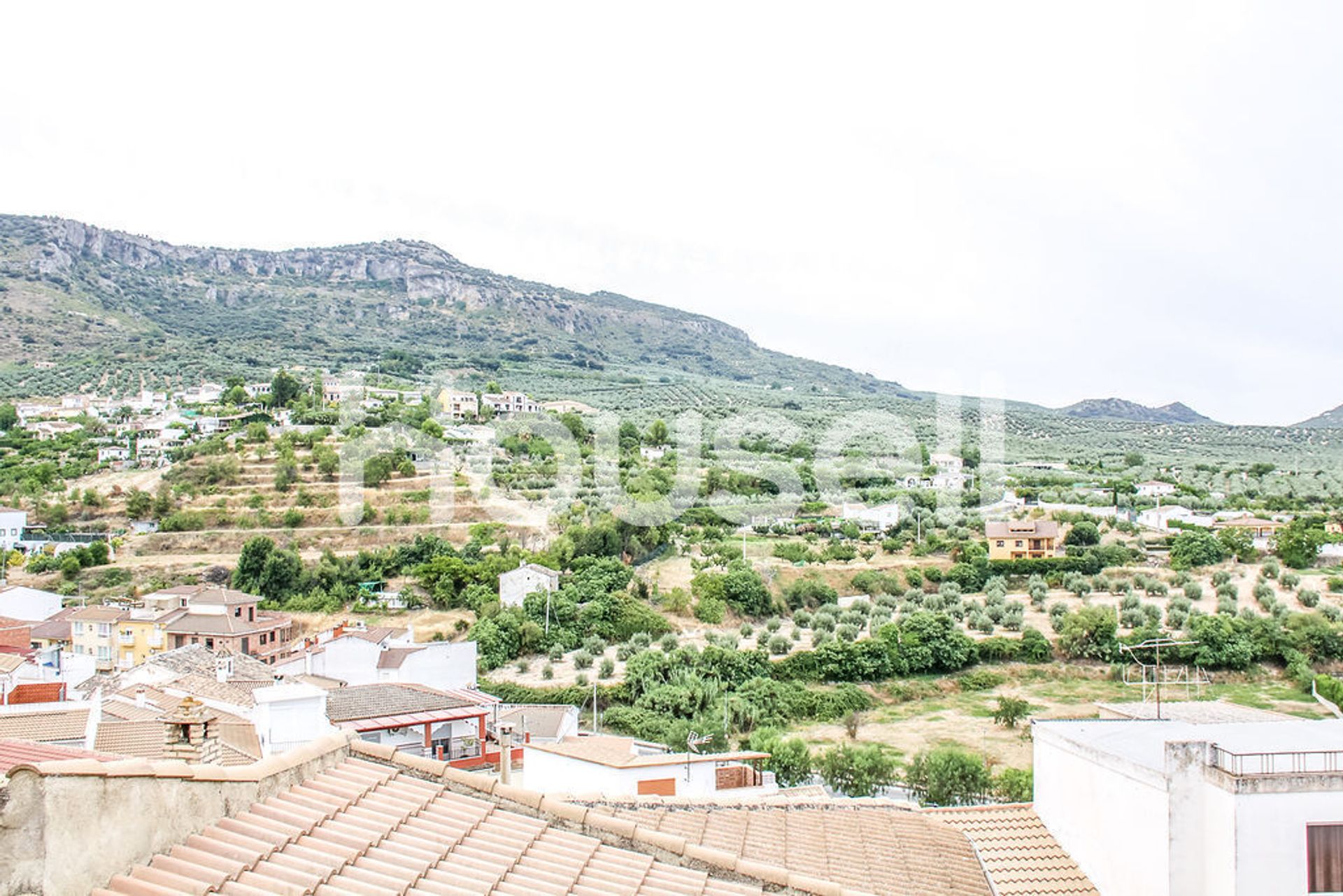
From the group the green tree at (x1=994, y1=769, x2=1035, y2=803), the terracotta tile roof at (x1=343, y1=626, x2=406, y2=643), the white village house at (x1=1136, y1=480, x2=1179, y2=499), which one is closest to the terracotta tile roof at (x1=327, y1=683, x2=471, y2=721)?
the terracotta tile roof at (x1=343, y1=626, x2=406, y2=643)

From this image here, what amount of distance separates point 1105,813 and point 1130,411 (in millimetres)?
74039

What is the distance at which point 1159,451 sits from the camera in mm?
51562

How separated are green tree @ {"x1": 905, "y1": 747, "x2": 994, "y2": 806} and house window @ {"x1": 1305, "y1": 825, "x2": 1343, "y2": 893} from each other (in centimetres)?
935

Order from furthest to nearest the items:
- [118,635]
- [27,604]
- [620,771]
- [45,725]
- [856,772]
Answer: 1. [27,604]
2. [118,635]
3. [856,772]
4. [620,771]
5. [45,725]

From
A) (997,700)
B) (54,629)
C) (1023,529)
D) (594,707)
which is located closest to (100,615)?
(54,629)

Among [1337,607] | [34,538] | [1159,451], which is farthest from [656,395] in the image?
[1337,607]

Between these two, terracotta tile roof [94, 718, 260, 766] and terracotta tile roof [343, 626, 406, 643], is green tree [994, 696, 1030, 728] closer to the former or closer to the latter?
terracotta tile roof [343, 626, 406, 643]

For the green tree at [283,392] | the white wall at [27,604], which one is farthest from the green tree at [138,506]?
the green tree at [283,392]

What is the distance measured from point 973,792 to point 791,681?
24.9 ft

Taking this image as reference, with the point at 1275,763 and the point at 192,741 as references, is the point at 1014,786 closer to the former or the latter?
the point at 1275,763

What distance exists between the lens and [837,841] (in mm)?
5496

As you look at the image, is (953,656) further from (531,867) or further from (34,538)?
(34,538)

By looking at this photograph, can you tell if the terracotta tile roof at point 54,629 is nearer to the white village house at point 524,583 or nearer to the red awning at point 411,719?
the white village house at point 524,583

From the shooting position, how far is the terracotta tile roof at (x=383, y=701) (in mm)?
14867
